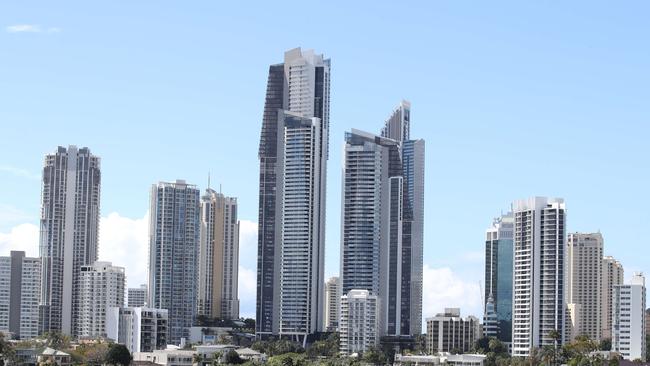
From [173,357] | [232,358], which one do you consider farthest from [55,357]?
[232,358]

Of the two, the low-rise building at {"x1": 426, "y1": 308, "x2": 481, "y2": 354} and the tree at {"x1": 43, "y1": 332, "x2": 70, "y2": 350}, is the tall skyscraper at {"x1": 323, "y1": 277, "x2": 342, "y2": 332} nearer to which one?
the low-rise building at {"x1": 426, "y1": 308, "x2": 481, "y2": 354}

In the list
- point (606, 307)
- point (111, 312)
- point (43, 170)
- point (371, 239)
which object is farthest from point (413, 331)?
point (43, 170)

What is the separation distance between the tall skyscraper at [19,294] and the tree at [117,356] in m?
33.4

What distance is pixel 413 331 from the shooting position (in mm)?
116750

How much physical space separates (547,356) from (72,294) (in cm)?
4820

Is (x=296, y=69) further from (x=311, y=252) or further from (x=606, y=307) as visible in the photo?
(x=606, y=307)

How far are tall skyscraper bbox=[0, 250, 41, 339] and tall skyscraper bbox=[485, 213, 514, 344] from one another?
38.9 m

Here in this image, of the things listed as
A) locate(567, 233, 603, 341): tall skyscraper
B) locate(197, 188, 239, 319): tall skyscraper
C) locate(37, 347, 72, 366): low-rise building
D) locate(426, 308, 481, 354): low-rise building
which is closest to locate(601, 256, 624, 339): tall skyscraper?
locate(567, 233, 603, 341): tall skyscraper

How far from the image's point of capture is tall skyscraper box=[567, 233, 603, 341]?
119 m

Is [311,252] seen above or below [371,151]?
below

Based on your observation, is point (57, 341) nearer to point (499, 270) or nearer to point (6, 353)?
point (6, 353)

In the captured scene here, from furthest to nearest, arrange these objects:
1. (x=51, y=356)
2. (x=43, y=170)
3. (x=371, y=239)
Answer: (x=43, y=170)
(x=371, y=239)
(x=51, y=356)

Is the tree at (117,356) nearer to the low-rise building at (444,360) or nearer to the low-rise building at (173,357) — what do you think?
the low-rise building at (173,357)

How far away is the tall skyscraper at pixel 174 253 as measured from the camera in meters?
120
